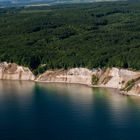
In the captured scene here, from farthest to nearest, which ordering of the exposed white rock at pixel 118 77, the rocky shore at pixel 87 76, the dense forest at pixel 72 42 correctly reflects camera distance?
the dense forest at pixel 72 42, the exposed white rock at pixel 118 77, the rocky shore at pixel 87 76

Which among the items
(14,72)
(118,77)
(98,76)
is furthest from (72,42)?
(118,77)

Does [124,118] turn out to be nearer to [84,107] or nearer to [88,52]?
[84,107]

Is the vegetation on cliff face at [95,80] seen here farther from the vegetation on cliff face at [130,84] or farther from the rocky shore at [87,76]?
the vegetation on cliff face at [130,84]

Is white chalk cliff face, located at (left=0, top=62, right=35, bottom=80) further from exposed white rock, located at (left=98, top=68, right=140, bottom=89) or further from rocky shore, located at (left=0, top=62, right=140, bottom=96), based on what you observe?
exposed white rock, located at (left=98, top=68, right=140, bottom=89)

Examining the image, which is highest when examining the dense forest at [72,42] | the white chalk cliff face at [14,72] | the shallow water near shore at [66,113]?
the dense forest at [72,42]

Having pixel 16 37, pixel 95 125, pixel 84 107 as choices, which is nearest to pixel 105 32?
pixel 16 37

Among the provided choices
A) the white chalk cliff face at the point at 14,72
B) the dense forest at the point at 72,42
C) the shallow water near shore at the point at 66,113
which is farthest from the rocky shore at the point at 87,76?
the shallow water near shore at the point at 66,113

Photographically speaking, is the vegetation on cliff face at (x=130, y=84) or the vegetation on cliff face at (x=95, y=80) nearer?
the vegetation on cliff face at (x=130, y=84)
